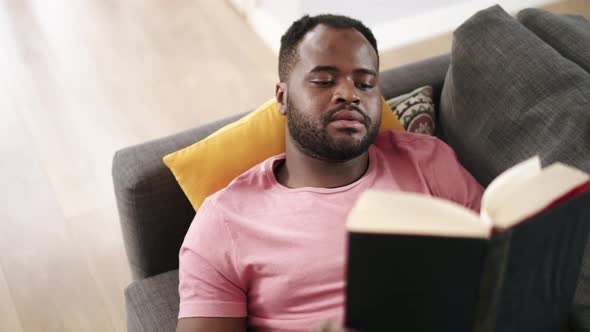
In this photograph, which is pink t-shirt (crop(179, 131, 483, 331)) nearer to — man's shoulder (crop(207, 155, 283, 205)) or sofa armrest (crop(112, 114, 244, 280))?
man's shoulder (crop(207, 155, 283, 205))

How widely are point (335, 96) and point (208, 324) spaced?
0.52m

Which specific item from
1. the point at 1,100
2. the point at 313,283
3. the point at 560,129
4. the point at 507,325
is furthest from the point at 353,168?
the point at 1,100

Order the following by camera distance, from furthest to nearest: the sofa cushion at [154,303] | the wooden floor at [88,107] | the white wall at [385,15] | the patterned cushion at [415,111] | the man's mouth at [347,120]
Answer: the white wall at [385,15]
the wooden floor at [88,107]
the patterned cushion at [415,111]
the sofa cushion at [154,303]
the man's mouth at [347,120]

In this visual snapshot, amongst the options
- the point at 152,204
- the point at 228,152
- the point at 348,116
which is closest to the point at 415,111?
the point at 348,116

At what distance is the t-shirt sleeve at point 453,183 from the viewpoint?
56.3 inches

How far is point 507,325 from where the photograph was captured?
2.97ft

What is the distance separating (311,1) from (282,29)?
250 mm

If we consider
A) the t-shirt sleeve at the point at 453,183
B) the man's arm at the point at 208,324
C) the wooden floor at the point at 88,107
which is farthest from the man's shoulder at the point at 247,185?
the wooden floor at the point at 88,107

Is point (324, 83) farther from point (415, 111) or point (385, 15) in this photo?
point (385, 15)

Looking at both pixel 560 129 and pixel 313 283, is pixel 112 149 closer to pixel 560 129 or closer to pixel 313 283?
pixel 313 283

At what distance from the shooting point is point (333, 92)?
142 centimetres

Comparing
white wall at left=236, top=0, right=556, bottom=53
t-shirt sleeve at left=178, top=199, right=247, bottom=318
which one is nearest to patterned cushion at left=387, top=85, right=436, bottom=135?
t-shirt sleeve at left=178, top=199, right=247, bottom=318

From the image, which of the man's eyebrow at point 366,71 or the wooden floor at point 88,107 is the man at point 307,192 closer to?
the man's eyebrow at point 366,71

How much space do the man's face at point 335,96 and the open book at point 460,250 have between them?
1.90 ft
